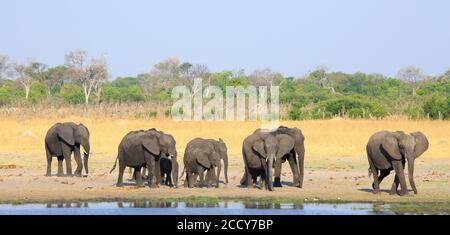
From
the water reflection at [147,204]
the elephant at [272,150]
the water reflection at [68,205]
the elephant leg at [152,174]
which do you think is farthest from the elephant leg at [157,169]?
the water reflection at [68,205]

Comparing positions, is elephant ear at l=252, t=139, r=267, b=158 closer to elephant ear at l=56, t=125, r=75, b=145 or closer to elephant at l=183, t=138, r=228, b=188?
elephant at l=183, t=138, r=228, b=188

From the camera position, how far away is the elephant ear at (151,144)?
22.6 m

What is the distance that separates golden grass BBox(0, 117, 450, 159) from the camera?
134 ft

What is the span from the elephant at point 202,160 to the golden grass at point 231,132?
14.5 m

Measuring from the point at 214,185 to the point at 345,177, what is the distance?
512cm

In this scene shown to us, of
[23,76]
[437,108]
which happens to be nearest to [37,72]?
[23,76]

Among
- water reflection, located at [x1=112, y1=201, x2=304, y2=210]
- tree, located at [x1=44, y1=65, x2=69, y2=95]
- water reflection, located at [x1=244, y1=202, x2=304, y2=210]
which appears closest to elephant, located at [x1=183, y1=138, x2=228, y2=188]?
water reflection, located at [x1=112, y1=201, x2=304, y2=210]

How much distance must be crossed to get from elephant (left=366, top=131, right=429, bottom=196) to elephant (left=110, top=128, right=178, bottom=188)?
15.2ft

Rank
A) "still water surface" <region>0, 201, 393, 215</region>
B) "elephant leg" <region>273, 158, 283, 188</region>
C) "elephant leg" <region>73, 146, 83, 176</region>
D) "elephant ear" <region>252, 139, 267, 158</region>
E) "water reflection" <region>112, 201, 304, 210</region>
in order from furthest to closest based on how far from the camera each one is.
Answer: "elephant leg" <region>73, 146, 83, 176</region> → "elephant leg" <region>273, 158, 283, 188</region> → "elephant ear" <region>252, 139, 267, 158</region> → "water reflection" <region>112, 201, 304, 210</region> → "still water surface" <region>0, 201, 393, 215</region>

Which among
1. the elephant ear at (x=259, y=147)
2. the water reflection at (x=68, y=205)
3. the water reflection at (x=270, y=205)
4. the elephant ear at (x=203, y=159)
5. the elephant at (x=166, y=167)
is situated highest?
the elephant ear at (x=259, y=147)

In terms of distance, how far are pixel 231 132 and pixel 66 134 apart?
1865 cm

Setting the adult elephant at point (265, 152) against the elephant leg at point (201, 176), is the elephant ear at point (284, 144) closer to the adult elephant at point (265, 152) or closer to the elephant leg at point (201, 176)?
the adult elephant at point (265, 152)

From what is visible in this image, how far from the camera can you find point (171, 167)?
2380cm
